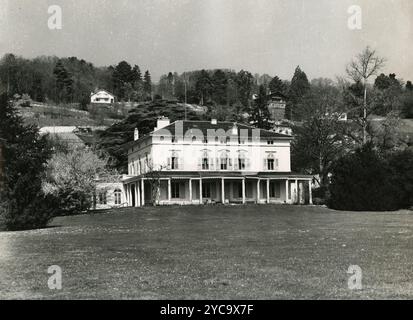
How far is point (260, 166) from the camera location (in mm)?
64938

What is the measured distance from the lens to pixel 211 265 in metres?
15.6

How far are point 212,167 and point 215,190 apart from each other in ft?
7.73

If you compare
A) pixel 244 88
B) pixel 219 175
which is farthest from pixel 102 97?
pixel 219 175

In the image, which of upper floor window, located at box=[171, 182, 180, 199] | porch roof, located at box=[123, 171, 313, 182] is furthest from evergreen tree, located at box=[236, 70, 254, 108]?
upper floor window, located at box=[171, 182, 180, 199]

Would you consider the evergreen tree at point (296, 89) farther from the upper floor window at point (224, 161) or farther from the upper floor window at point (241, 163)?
the upper floor window at point (224, 161)

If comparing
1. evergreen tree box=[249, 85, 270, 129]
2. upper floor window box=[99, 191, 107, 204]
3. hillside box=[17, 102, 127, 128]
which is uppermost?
hillside box=[17, 102, 127, 128]

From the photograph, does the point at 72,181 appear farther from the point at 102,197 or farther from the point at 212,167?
the point at 212,167

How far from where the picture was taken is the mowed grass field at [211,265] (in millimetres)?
11898

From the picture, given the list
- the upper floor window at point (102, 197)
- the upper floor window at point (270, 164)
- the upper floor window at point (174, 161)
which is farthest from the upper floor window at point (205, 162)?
the upper floor window at point (102, 197)

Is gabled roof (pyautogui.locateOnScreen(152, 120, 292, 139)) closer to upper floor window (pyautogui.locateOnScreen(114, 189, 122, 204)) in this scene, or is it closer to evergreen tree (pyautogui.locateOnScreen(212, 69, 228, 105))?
upper floor window (pyautogui.locateOnScreen(114, 189, 122, 204))

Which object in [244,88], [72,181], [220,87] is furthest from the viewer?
[220,87]

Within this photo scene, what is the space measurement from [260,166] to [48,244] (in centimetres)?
4473

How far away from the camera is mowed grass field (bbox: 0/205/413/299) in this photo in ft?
39.0
